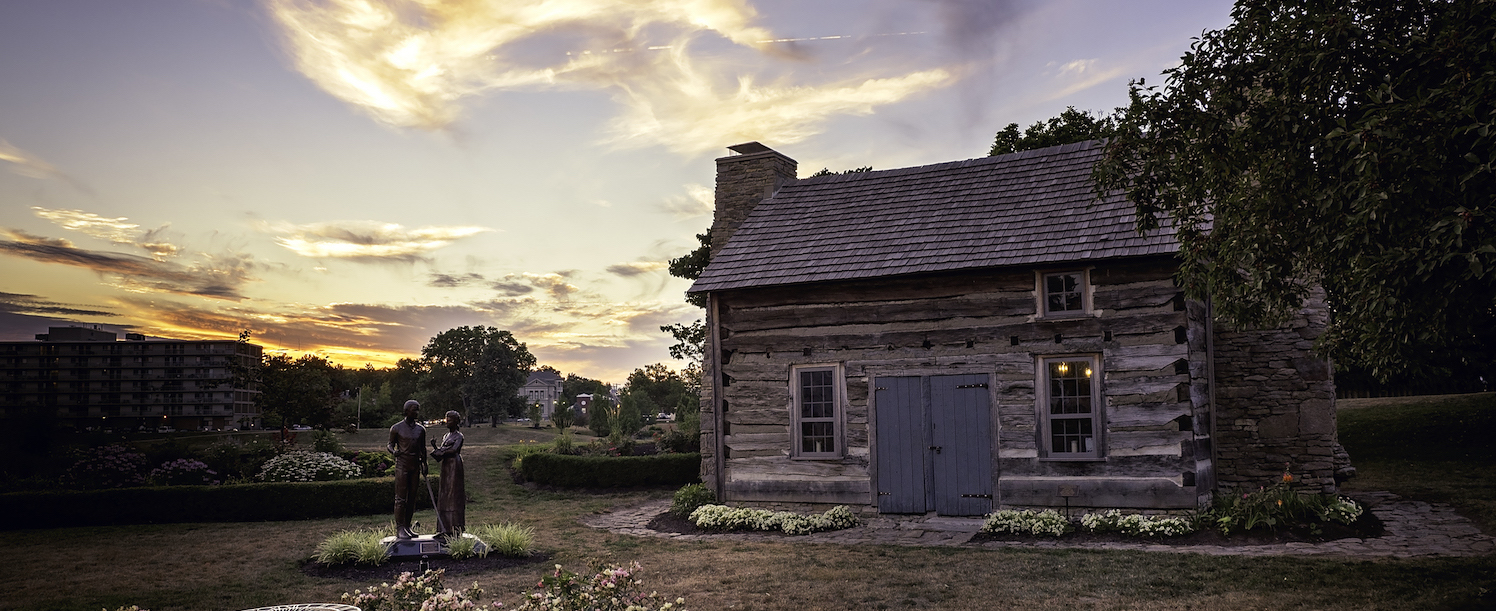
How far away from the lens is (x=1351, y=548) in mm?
10641

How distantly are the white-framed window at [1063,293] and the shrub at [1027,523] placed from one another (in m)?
2.98

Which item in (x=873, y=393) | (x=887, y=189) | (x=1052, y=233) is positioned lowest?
(x=873, y=393)

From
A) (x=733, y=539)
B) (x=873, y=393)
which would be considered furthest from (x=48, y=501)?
(x=873, y=393)

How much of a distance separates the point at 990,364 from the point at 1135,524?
10.1ft

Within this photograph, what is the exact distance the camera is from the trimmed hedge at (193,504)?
1532 centimetres

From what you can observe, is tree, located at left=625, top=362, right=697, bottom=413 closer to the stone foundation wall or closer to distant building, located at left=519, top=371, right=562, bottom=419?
distant building, located at left=519, top=371, right=562, bottom=419

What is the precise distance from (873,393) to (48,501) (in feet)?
46.2

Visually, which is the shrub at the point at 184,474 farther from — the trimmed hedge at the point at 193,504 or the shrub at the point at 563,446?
the shrub at the point at 563,446

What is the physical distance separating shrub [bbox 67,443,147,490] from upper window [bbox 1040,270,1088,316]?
1644cm

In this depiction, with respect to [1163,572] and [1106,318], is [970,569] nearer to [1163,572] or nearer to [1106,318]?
[1163,572]

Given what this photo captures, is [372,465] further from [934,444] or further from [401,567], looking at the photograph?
[934,444]

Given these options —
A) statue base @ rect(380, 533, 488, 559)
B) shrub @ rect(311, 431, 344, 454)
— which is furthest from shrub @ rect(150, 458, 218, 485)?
statue base @ rect(380, 533, 488, 559)

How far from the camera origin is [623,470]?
2136 cm

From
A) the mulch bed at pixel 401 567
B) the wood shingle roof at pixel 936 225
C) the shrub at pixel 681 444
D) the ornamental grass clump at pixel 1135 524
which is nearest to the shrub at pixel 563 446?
the shrub at pixel 681 444
